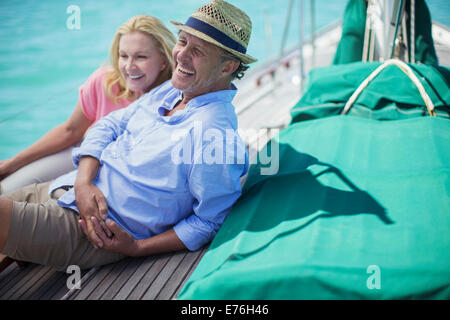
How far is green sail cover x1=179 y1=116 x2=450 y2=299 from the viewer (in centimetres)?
112

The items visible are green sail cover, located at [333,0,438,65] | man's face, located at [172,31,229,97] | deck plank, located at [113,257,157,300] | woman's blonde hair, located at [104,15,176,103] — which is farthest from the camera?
green sail cover, located at [333,0,438,65]

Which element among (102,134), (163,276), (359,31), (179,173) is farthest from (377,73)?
(163,276)

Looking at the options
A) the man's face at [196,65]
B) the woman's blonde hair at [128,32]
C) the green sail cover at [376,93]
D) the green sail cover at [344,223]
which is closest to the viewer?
the green sail cover at [344,223]

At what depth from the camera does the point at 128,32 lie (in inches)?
75.0

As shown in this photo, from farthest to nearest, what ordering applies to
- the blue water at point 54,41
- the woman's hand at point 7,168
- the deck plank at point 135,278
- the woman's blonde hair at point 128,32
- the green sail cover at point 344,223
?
the blue water at point 54,41 → the woman's hand at point 7,168 → the woman's blonde hair at point 128,32 → the deck plank at point 135,278 → the green sail cover at point 344,223

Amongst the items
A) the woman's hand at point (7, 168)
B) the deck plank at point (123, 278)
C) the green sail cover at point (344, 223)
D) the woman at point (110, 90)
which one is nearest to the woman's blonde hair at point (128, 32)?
the woman at point (110, 90)

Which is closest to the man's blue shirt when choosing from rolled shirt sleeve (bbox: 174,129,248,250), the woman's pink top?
rolled shirt sleeve (bbox: 174,129,248,250)

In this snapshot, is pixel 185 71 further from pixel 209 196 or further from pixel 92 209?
pixel 92 209

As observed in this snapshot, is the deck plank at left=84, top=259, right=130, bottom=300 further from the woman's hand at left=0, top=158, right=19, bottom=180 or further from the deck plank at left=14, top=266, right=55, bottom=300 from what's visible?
the woman's hand at left=0, top=158, right=19, bottom=180

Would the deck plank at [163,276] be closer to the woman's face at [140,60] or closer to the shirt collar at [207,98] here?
the shirt collar at [207,98]

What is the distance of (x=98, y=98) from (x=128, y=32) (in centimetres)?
45

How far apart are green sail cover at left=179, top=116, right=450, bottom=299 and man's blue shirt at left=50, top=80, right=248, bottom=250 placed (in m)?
0.14

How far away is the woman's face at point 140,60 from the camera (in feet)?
6.25

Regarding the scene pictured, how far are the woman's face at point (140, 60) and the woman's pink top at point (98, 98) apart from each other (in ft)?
0.67
